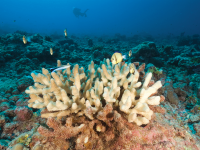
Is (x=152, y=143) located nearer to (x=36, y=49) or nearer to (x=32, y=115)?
Result: (x=32, y=115)

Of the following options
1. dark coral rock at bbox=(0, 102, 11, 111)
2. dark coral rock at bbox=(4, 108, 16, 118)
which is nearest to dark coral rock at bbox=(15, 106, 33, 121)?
dark coral rock at bbox=(4, 108, 16, 118)

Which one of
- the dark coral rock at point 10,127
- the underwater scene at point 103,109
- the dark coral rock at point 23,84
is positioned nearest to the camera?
the underwater scene at point 103,109

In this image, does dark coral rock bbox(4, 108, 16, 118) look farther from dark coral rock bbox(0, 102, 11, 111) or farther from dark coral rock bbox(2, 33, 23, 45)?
dark coral rock bbox(2, 33, 23, 45)

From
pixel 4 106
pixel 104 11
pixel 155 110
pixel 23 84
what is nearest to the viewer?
pixel 155 110

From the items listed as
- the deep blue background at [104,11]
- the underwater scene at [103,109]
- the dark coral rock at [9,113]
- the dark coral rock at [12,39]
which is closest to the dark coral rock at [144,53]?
the underwater scene at [103,109]

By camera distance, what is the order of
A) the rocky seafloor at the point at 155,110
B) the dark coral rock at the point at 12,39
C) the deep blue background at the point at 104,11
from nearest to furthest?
the rocky seafloor at the point at 155,110 < the dark coral rock at the point at 12,39 < the deep blue background at the point at 104,11

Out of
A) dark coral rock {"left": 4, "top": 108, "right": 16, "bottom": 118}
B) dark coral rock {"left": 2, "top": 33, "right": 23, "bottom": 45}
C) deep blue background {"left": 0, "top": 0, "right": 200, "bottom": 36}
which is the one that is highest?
deep blue background {"left": 0, "top": 0, "right": 200, "bottom": 36}

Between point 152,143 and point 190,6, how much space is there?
578 ft

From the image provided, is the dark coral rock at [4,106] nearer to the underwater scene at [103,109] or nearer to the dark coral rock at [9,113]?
the underwater scene at [103,109]

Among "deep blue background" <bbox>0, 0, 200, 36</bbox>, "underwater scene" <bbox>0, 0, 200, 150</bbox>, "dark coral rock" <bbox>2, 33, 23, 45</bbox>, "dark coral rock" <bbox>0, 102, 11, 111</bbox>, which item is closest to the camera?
"underwater scene" <bbox>0, 0, 200, 150</bbox>

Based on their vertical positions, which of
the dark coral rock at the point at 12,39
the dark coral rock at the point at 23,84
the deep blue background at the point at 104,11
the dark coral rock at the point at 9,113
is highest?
the deep blue background at the point at 104,11

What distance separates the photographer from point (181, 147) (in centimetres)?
169

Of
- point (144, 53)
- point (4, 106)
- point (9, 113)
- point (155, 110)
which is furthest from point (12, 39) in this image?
point (155, 110)

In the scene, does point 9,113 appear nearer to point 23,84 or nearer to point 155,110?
point 23,84
